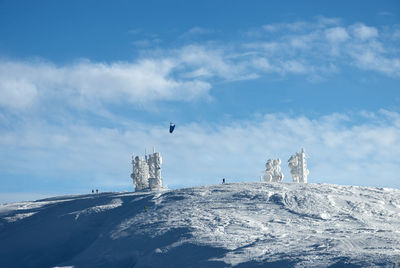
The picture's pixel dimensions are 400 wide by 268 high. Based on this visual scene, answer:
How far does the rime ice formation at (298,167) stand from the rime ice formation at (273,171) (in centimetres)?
177

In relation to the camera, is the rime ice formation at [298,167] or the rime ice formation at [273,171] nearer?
the rime ice formation at [298,167]

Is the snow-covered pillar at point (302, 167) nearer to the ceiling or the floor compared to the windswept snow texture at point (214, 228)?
nearer to the ceiling

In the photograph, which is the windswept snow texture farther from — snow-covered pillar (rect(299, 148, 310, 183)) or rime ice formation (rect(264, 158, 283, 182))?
rime ice formation (rect(264, 158, 283, 182))

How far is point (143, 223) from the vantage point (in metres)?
52.7

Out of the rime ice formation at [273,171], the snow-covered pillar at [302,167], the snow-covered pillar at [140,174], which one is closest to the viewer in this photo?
the snow-covered pillar at [302,167]

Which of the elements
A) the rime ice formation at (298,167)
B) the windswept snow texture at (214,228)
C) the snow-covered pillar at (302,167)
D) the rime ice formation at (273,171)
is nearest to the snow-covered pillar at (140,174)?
the windswept snow texture at (214,228)

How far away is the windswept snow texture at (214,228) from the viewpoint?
1572 inches

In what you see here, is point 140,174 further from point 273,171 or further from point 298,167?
point 298,167

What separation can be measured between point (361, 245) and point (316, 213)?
1259cm

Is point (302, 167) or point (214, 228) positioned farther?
point (302, 167)

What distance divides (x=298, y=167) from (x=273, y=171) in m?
3.63

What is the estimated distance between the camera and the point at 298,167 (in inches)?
2943

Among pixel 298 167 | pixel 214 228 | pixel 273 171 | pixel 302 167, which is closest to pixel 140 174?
pixel 273 171

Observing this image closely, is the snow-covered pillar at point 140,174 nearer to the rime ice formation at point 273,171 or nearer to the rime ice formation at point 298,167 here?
the rime ice formation at point 273,171
